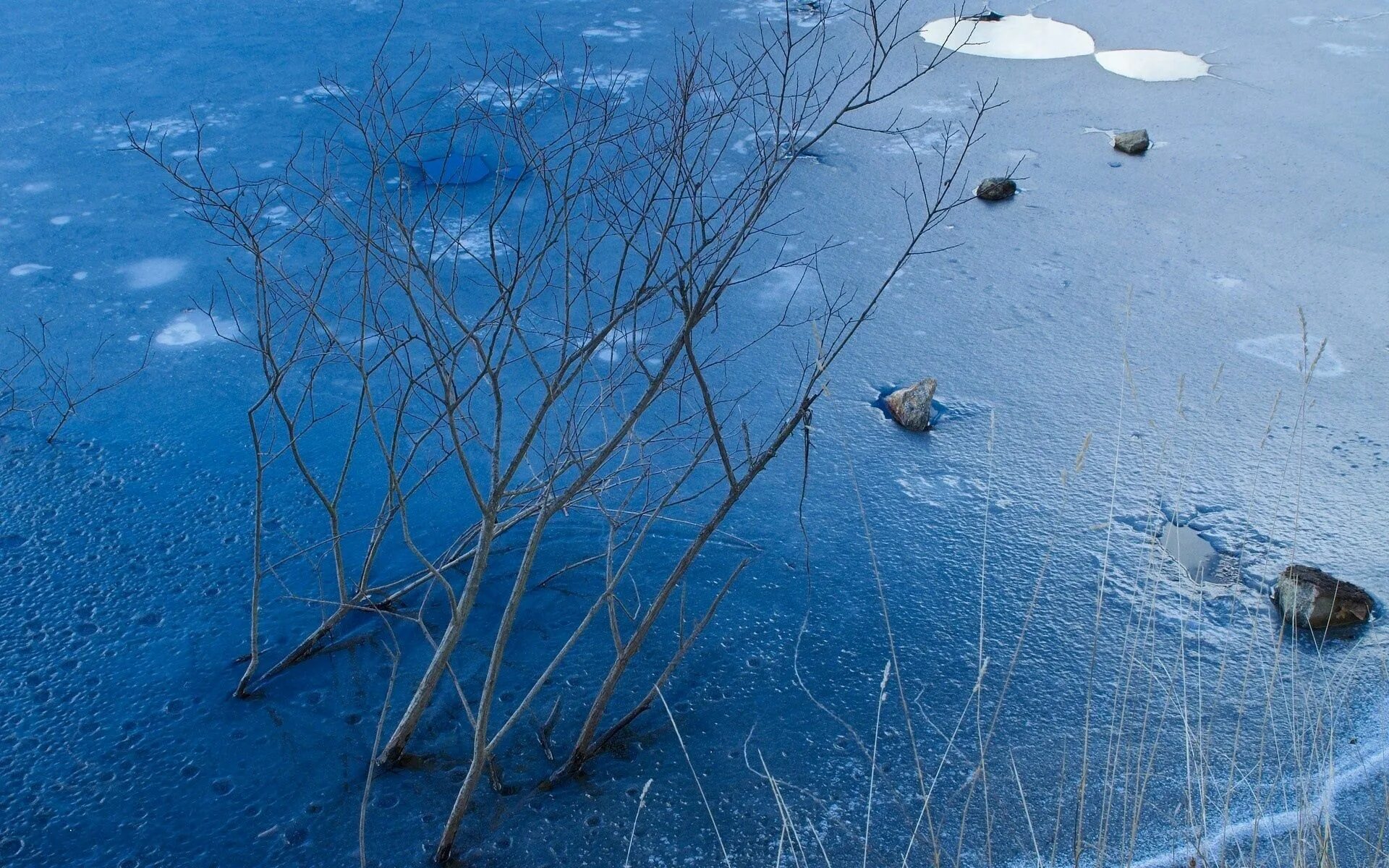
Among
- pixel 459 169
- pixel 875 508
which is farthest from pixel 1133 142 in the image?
pixel 459 169

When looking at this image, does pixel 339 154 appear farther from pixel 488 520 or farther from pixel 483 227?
pixel 488 520

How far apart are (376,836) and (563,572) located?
981 mm

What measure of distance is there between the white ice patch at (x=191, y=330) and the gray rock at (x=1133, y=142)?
407 cm

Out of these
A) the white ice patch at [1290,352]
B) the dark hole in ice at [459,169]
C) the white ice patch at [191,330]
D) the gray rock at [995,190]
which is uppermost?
the dark hole in ice at [459,169]

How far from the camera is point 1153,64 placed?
6.32 m

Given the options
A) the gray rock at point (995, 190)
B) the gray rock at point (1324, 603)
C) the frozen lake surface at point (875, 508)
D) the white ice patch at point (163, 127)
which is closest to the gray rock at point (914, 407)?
the frozen lake surface at point (875, 508)

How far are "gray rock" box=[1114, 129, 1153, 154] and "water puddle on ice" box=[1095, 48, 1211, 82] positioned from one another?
908 mm

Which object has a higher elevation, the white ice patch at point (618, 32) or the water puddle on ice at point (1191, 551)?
the white ice patch at point (618, 32)

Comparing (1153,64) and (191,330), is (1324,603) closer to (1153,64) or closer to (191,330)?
(191,330)

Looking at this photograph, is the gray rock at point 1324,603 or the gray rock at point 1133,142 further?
the gray rock at point 1133,142

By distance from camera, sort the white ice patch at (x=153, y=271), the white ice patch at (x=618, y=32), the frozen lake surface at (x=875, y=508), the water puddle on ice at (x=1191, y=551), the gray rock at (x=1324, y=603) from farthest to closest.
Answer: the white ice patch at (x=618, y=32) → the white ice patch at (x=153, y=271) → the water puddle on ice at (x=1191, y=551) → the gray rock at (x=1324, y=603) → the frozen lake surface at (x=875, y=508)

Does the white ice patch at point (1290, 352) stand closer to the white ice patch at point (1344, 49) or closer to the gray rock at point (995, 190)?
the gray rock at point (995, 190)

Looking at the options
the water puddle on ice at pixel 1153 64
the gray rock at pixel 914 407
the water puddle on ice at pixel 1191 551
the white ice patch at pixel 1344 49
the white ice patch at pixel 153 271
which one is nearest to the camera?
the water puddle on ice at pixel 1191 551

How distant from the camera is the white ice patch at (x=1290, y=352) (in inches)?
162
